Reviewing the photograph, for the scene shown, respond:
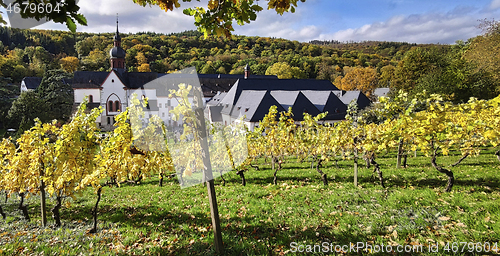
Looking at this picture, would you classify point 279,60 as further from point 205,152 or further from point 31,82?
point 205,152

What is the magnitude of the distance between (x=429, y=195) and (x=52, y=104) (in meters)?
48.9

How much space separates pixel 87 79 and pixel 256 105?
4003 cm

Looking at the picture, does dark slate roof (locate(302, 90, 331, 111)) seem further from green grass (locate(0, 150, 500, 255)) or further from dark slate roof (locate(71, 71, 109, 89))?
dark slate roof (locate(71, 71, 109, 89))

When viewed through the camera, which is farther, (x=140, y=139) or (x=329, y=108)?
(x=329, y=108)

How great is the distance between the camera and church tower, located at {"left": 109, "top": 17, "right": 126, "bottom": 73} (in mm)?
51791

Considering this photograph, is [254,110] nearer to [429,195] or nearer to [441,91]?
[441,91]

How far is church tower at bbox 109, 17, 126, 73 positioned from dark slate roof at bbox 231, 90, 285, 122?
31925 millimetres

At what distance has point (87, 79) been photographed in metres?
52.2

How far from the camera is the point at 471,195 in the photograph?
605 centimetres

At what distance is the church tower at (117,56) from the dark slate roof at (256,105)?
105 feet

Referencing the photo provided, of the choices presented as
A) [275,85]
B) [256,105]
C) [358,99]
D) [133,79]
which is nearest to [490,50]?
[358,99]

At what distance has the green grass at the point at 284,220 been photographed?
4504mm

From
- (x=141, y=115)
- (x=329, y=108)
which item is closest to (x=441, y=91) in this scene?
(x=329, y=108)

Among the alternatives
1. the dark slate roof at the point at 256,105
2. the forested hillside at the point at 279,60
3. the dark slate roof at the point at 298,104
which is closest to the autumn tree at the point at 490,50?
the forested hillside at the point at 279,60
